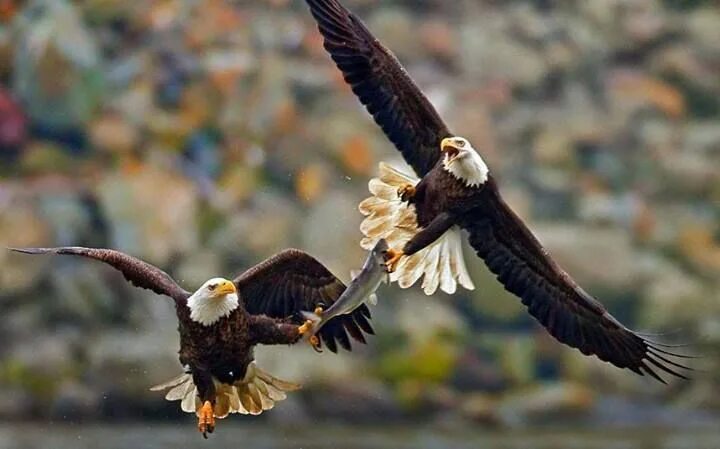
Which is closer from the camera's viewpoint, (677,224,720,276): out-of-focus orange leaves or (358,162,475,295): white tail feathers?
(358,162,475,295): white tail feathers

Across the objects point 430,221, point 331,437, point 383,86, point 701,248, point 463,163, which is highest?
point 701,248

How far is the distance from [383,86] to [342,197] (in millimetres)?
6511

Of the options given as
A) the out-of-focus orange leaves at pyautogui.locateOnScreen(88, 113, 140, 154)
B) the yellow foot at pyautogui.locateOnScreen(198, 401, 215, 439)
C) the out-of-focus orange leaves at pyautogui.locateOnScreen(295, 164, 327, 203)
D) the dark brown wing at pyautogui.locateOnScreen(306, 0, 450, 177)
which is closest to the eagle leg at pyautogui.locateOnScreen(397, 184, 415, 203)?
the dark brown wing at pyautogui.locateOnScreen(306, 0, 450, 177)

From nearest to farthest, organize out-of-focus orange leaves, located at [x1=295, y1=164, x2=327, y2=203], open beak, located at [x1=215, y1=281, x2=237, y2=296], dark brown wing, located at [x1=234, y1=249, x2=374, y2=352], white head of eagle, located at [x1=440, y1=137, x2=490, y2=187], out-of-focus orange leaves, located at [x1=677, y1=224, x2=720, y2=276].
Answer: open beak, located at [x1=215, y1=281, x2=237, y2=296], dark brown wing, located at [x1=234, y1=249, x2=374, y2=352], white head of eagle, located at [x1=440, y1=137, x2=490, y2=187], out-of-focus orange leaves, located at [x1=295, y1=164, x2=327, y2=203], out-of-focus orange leaves, located at [x1=677, y1=224, x2=720, y2=276]

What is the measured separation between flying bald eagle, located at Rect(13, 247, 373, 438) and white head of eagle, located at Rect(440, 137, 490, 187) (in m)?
0.57

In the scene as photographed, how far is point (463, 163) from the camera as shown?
5.50m

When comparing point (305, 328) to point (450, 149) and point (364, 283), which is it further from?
point (450, 149)

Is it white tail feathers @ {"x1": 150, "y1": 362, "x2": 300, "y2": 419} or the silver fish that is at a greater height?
the silver fish

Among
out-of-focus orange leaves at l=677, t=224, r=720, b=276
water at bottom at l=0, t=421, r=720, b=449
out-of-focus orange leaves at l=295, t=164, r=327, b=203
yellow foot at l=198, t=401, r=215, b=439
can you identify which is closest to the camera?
yellow foot at l=198, t=401, r=215, b=439

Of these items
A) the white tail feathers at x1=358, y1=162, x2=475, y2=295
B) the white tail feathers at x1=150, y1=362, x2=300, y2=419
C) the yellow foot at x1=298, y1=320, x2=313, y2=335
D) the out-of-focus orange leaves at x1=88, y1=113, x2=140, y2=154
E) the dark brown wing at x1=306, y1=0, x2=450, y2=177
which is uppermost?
the out-of-focus orange leaves at x1=88, y1=113, x2=140, y2=154

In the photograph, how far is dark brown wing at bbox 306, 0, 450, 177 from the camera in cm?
579

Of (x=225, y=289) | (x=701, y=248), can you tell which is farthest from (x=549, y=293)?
(x=701, y=248)

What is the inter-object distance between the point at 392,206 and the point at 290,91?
709 centimetres

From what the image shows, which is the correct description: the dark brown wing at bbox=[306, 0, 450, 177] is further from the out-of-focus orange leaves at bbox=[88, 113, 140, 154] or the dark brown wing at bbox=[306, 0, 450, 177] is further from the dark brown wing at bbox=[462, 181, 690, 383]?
the out-of-focus orange leaves at bbox=[88, 113, 140, 154]
